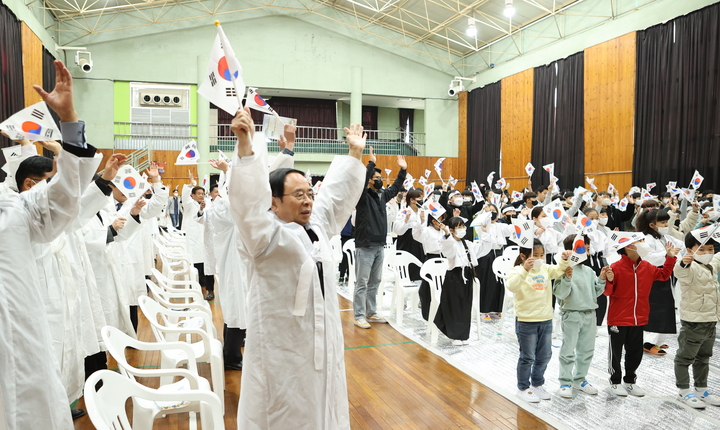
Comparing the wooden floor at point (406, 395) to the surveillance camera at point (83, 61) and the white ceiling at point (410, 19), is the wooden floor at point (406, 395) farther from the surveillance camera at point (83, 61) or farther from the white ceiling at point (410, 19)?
the surveillance camera at point (83, 61)

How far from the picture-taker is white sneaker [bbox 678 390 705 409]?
10.7 feet

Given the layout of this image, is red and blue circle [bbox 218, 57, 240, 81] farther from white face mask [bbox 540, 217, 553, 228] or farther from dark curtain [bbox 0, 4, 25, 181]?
dark curtain [bbox 0, 4, 25, 181]

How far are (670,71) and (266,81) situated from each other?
40.5 feet

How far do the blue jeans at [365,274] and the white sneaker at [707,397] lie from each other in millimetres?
3085

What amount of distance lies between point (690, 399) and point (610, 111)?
11032mm

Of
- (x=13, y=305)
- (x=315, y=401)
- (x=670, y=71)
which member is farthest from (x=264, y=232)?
(x=670, y=71)

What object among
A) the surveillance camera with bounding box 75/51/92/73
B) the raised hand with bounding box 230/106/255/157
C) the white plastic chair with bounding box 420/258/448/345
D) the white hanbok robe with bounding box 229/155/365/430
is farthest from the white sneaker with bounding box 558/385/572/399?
the surveillance camera with bounding box 75/51/92/73

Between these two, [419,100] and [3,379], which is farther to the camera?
[419,100]

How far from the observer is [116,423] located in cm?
165

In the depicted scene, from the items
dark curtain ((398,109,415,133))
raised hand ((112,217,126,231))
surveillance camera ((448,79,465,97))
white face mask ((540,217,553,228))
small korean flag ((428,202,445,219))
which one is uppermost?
surveillance camera ((448,79,465,97))

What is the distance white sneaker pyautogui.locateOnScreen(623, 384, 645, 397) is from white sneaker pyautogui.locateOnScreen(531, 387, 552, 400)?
63 cm

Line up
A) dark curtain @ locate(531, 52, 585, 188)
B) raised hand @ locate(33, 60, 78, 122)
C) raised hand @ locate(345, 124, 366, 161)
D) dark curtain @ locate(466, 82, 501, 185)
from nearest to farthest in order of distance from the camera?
1. raised hand @ locate(33, 60, 78, 122)
2. raised hand @ locate(345, 124, 366, 161)
3. dark curtain @ locate(531, 52, 585, 188)
4. dark curtain @ locate(466, 82, 501, 185)

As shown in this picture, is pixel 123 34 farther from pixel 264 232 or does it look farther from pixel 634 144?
pixel 264 232

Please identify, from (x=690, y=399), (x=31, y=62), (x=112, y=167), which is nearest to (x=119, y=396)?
(x=112, y=167)
